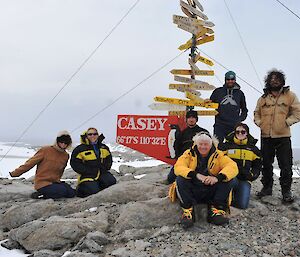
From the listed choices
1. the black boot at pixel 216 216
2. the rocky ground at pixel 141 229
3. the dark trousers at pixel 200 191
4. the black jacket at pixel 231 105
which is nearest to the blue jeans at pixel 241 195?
the rocky ground at pixel 141 229

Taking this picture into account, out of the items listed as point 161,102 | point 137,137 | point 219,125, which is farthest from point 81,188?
point 219,125

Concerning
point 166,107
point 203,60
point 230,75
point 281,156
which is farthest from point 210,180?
point 203,60

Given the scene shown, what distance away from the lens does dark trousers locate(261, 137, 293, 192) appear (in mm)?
6352

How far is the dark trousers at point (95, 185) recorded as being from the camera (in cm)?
754

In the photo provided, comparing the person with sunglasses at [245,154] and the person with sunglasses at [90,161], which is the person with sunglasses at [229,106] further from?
the person with sunglasses at [90,161]

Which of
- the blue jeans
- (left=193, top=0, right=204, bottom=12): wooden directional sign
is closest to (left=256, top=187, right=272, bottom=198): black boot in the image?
the blue jeans

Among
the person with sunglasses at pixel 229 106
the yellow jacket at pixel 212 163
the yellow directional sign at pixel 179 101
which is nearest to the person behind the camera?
the yellow jacket at pixel 212 163

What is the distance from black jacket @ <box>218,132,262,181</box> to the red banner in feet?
7.86

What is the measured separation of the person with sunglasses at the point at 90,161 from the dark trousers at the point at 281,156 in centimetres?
334

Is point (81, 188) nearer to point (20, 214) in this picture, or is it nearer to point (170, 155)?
point (20, 214)

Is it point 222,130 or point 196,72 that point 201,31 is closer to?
point 196,72

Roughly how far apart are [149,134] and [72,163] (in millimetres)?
2234

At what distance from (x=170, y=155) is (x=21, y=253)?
4.29 metres

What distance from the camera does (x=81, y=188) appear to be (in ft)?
25.1
